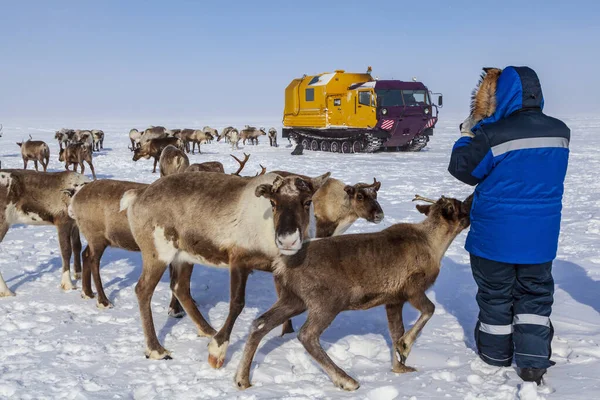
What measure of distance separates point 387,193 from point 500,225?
1049cm

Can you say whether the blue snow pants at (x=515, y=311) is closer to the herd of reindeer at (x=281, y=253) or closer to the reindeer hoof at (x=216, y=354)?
the herd of reindeer at (x=281, y=253)

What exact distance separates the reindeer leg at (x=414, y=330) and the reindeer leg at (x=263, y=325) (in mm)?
804

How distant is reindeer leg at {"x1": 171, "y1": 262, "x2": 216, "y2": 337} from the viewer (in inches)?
196

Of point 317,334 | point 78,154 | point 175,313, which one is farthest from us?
point 78,154

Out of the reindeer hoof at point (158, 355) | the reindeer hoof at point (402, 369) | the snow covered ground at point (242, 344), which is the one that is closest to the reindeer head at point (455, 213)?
the snow covered ground at point (242, 344)

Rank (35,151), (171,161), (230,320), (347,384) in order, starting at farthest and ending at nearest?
(35,151), (171,161), (230,320), (347,384)

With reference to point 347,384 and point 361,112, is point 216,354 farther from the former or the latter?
point 361,112

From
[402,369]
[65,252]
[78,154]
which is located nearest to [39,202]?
[65,252]

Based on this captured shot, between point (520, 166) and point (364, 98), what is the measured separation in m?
24.0

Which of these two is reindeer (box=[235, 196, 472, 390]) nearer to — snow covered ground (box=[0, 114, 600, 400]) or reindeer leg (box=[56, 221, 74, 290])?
snow covered ground (box=[0, 114, 600, 400])

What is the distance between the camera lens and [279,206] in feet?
13.5

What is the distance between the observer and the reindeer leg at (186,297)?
16.3ft

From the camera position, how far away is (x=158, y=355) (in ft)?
14.7

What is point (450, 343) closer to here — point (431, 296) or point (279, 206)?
point (431, 296)
